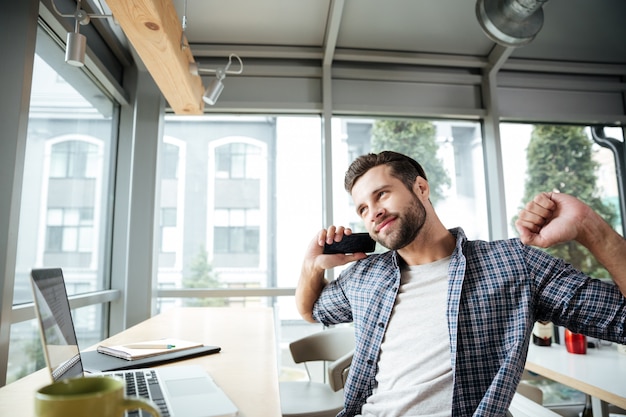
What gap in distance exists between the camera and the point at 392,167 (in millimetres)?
1547

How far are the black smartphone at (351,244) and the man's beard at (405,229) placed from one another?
0.65ft

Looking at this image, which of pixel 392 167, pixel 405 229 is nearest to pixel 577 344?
pixel 405 229

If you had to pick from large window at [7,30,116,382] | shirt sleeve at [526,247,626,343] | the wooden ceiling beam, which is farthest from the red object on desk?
large window at [7,30,116,382]

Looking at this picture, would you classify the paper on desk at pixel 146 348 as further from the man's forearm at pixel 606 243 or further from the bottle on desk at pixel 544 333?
the bottle on desk at pixel 544 333

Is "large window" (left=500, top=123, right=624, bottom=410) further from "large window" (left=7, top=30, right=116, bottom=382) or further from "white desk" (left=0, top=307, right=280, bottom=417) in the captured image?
"large window" (left=7, top=30, right=116, bottom=382)

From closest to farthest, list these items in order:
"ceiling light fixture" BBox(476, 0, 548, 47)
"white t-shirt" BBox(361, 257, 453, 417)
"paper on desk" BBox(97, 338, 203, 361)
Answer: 1. "white t-shirt" BBox(361, 257, 453, 417)
2. "paper on desk" BBox(97, 338, 203, 361)
3. "ceiling light fixture" BBox(476, 0, 548, 47)

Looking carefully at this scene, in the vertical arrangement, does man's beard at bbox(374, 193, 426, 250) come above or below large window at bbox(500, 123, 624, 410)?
below

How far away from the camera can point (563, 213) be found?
1.16 metres

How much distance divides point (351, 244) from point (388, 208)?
10.5 inches

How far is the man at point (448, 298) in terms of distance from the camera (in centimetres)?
118

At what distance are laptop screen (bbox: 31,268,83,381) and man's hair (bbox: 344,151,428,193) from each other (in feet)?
3.37

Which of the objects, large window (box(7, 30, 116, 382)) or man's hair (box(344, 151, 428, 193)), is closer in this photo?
man's hair (box(344, 151, 428, 193))

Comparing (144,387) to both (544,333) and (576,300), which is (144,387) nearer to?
(576,300)

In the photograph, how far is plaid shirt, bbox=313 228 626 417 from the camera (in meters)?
1.18
